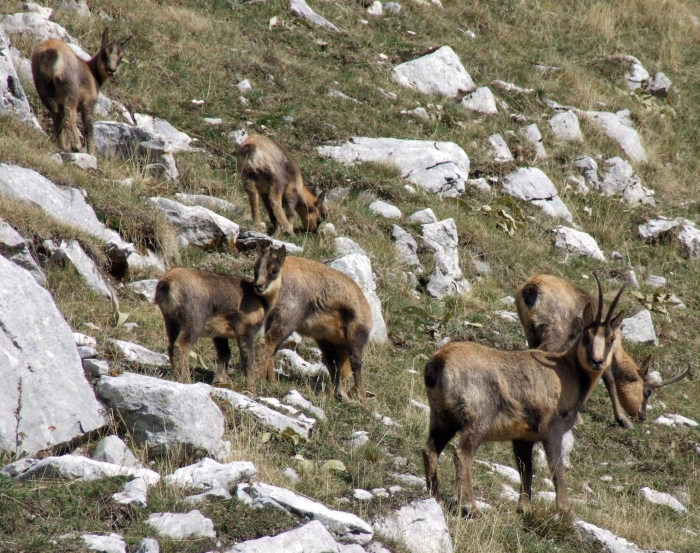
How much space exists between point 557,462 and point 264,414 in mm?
2471

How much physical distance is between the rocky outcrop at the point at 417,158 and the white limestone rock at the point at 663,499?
7.15 meters

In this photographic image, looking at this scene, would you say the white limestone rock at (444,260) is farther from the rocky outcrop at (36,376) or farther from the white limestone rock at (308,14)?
the white limestone rock at (308,14)

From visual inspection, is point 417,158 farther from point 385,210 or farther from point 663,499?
point 663,499

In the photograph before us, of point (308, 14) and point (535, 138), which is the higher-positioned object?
point (308, 14)

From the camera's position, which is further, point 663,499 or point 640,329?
point 640,329

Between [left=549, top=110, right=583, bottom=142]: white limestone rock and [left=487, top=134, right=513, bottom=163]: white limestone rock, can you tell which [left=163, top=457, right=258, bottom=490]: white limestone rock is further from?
[left=549, top=110, right=583, bottom=142]: white limestone rock

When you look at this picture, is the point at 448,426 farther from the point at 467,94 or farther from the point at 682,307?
the point at 467,94

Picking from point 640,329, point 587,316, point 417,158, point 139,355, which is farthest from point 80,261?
point 640,329

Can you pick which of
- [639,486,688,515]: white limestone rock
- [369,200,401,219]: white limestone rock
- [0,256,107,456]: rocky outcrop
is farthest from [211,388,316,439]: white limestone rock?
[369,200,401,219]: white limestone rock

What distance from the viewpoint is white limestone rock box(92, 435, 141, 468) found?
5891 mm

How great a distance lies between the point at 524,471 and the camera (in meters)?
7.30

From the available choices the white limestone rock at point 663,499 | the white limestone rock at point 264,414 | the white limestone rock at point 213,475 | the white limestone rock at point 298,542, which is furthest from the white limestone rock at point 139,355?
the white limestone rock at point 663,499

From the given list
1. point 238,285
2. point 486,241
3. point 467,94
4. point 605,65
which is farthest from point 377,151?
point 605,65

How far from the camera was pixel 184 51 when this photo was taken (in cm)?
1641
